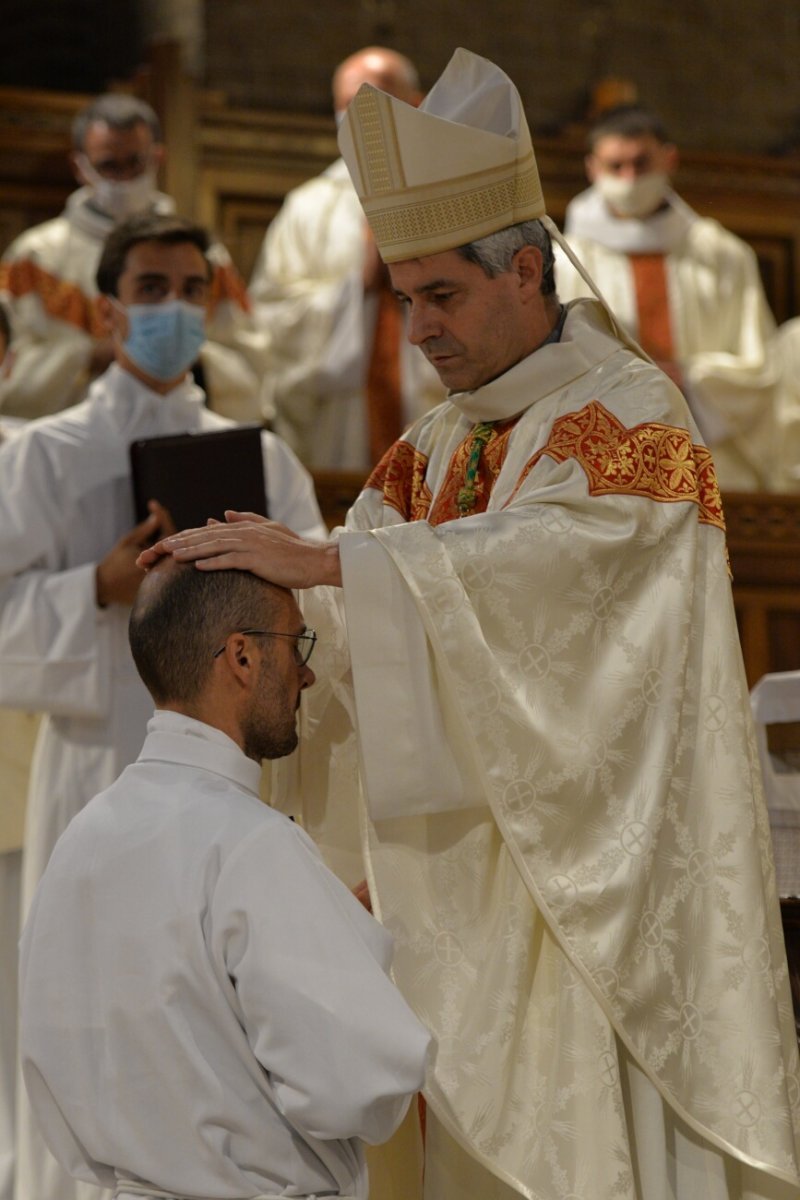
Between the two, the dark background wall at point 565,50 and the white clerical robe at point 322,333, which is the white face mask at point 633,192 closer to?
the white clerical robe at point 322,333

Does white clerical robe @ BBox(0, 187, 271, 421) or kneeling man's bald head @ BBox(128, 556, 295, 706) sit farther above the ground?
white clerical robe @ BBox(0, 187, 271, 421)

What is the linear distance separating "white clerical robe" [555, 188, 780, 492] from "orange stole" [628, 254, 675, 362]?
0.06ft

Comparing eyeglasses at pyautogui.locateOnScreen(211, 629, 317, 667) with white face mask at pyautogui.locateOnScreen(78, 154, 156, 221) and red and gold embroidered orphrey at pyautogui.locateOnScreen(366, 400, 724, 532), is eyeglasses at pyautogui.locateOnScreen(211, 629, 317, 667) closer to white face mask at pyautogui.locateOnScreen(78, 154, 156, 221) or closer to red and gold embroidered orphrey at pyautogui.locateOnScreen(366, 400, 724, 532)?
red and gold embroidered orphrey at pyautogui.locateOnScreen(366, 400, 724, 532)

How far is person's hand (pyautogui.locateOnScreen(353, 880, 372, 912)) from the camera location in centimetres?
325

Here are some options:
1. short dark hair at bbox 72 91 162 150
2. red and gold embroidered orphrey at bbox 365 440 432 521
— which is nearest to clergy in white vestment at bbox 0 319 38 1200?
red and gold embroidered orphrey at bbox 365 440 432 521

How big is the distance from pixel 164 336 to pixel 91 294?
8.77ft

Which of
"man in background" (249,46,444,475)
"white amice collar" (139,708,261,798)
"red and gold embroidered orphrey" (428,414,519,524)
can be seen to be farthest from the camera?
"man in background" (249,46,444,475)

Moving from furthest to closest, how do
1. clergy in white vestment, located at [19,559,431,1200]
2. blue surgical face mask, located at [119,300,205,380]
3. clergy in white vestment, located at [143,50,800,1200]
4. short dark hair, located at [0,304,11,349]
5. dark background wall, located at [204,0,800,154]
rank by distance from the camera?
dark background wall, located at [204,0,800,154] < short dark hair, located at [0,304,11,349] < blue surgical face mask, located at [119,300,205,380] < clergy in white vestment, located at [143,50,800,1200] < clergy in white vestment, located at [19,559,431,1200]

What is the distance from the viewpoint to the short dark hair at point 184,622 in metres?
2.67

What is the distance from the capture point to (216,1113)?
2.37 meters

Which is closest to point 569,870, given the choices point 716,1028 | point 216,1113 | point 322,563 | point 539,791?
point 539,791

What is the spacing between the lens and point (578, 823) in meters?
3.03

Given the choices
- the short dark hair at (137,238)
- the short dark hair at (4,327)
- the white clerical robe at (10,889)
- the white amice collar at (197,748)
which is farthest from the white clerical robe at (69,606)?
the white amice collar at (197,748)

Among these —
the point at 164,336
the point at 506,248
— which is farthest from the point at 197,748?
the point at 164,336
